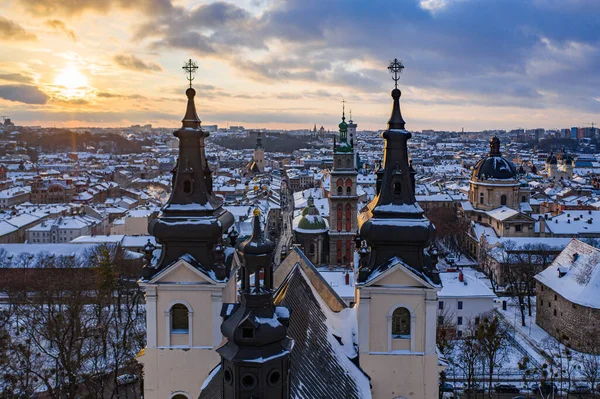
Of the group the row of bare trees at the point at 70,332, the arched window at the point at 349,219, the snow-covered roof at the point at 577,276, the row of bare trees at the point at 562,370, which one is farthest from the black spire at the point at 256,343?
the arched window at the point at 349,219

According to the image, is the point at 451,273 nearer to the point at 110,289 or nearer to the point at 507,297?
the point at 507,297

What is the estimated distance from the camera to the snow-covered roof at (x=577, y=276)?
4222 centimetres

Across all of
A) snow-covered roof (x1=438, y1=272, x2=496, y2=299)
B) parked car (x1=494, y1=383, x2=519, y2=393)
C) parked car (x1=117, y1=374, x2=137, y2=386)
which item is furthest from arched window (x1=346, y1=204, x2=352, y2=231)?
parked car (x1=117, y1=374, x2=137, y2=386)

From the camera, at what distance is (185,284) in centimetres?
1794

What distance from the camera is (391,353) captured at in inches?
717

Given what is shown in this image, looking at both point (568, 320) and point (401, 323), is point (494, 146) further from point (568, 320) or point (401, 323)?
point (401, 323)

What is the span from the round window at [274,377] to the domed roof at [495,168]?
8733 centimetres

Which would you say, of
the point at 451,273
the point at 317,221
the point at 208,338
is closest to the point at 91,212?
the point at 317,221

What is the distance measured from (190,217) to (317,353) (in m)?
6.16

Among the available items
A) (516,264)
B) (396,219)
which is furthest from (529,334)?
(396,219)

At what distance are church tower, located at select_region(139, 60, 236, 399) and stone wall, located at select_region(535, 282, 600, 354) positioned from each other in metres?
32.4

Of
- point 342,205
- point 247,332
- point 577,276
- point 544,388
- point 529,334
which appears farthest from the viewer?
point 342,205

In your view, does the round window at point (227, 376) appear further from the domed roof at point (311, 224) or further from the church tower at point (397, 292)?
the domed roof at point (311, 224)

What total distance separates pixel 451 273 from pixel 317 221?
2194cm
